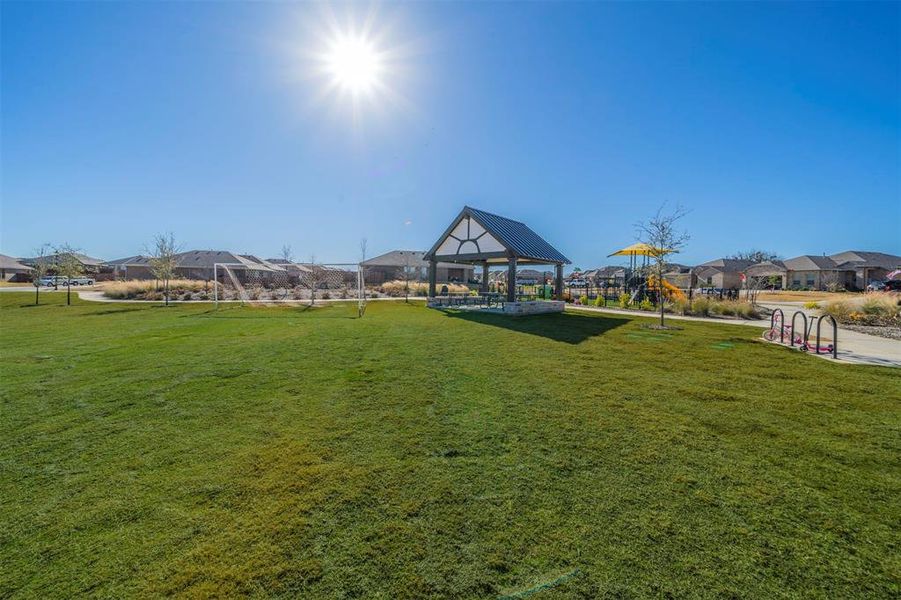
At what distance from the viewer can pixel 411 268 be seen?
5038 cm

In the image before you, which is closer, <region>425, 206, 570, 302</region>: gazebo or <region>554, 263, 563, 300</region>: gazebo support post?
<region>425, 206, 570, 302</region>: gazebo

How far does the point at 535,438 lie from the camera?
391 cm

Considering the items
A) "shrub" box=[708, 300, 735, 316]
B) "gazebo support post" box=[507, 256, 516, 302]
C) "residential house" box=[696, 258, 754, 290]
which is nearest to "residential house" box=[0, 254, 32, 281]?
"gazebo support post" box=[507, 256, 516, 302]

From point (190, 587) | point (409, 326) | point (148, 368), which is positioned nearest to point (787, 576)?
point (190, 587)

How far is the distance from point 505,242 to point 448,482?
14257mm

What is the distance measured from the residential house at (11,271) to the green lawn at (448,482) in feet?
234

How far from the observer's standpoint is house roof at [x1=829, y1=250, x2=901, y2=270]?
142 ft

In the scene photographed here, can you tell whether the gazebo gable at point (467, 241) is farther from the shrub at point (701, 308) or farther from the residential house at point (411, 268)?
the residential house at point (411, 268)

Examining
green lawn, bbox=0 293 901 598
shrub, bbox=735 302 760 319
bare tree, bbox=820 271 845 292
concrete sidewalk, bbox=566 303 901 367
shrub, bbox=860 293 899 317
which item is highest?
bare tree, bbox=820 271 845 292

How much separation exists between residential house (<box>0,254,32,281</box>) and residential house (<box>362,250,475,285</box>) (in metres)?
48.7

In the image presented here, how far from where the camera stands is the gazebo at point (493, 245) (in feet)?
54.7

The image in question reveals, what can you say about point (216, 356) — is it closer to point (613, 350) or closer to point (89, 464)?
point (89, 464)

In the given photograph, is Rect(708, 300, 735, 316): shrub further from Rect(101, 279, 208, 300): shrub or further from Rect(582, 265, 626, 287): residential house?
Rect(101, 279, 208, 300): shrub

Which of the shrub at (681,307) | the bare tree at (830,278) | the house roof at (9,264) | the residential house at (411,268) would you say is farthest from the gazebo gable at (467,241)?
the house roof at (9,264)
